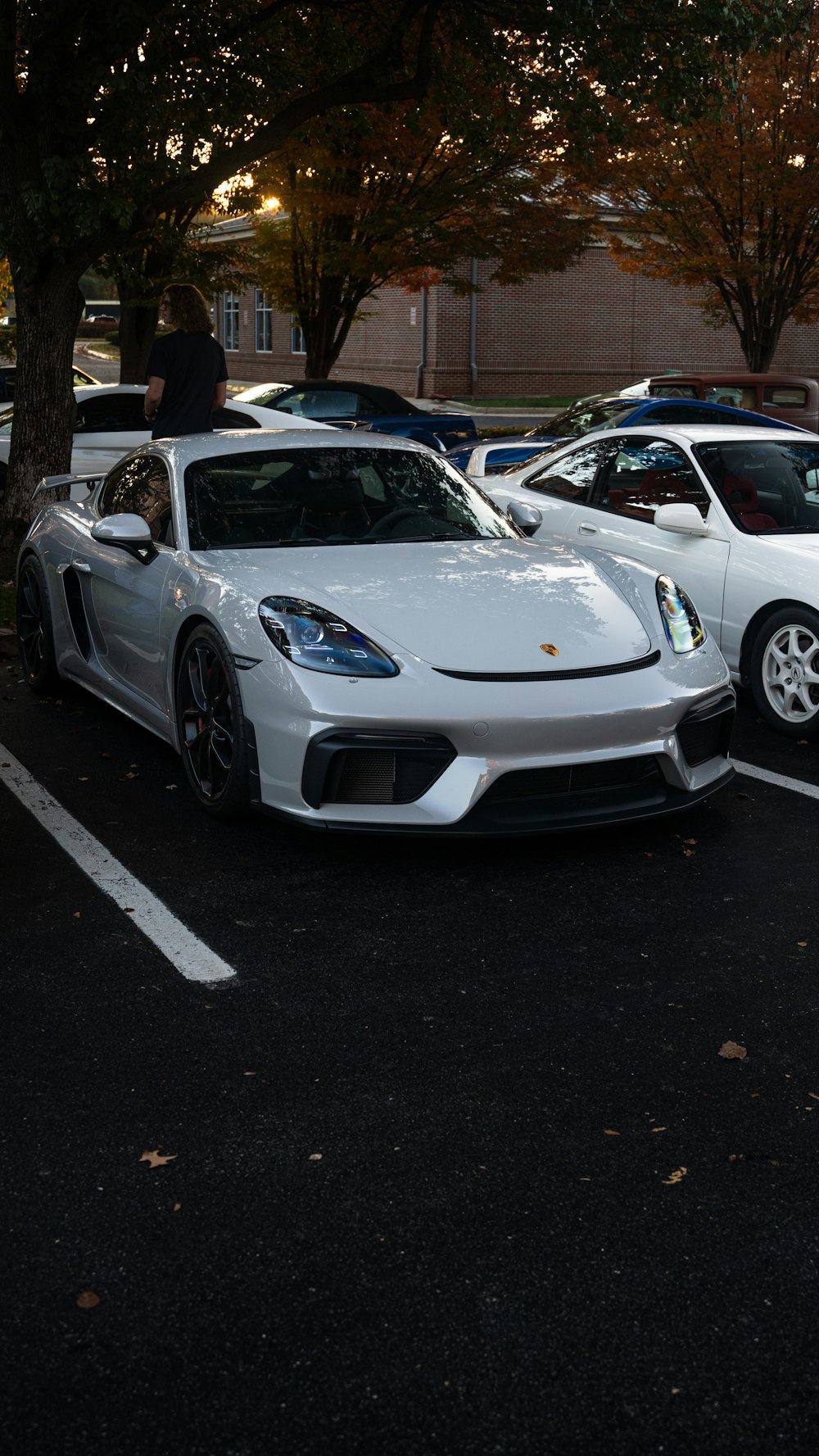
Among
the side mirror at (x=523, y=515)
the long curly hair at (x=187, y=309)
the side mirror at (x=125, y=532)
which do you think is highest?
the long curly hair at (x=187, y=309)

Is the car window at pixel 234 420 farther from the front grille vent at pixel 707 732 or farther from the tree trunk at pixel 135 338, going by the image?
the front grille vent at pixel 707 732

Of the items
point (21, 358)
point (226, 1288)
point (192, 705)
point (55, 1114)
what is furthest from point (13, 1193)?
point (21, 358)

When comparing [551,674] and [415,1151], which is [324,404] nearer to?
[551,674]

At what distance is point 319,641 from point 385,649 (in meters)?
0.24

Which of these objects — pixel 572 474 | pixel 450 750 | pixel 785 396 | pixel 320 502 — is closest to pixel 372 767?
pixel 450 750

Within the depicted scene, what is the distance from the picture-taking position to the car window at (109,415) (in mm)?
13469

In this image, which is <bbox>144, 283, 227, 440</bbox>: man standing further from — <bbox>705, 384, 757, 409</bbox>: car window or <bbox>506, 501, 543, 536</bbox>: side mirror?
<bbox>705, 384, 757, 409</bbox>: car window

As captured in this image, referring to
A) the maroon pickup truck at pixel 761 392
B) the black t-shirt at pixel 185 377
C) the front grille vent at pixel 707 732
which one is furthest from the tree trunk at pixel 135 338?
the front grille vent at pixel 707 732

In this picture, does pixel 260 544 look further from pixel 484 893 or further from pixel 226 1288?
pixel 226 1288

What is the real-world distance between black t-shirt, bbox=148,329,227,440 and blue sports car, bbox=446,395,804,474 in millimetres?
2815

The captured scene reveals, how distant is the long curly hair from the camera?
8.52 metres

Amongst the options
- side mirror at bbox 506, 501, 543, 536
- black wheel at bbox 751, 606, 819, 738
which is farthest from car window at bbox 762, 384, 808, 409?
side mirror at bbox 506, 501, 543, 536

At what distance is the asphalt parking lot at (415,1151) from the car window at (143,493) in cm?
160

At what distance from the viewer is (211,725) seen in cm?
521
